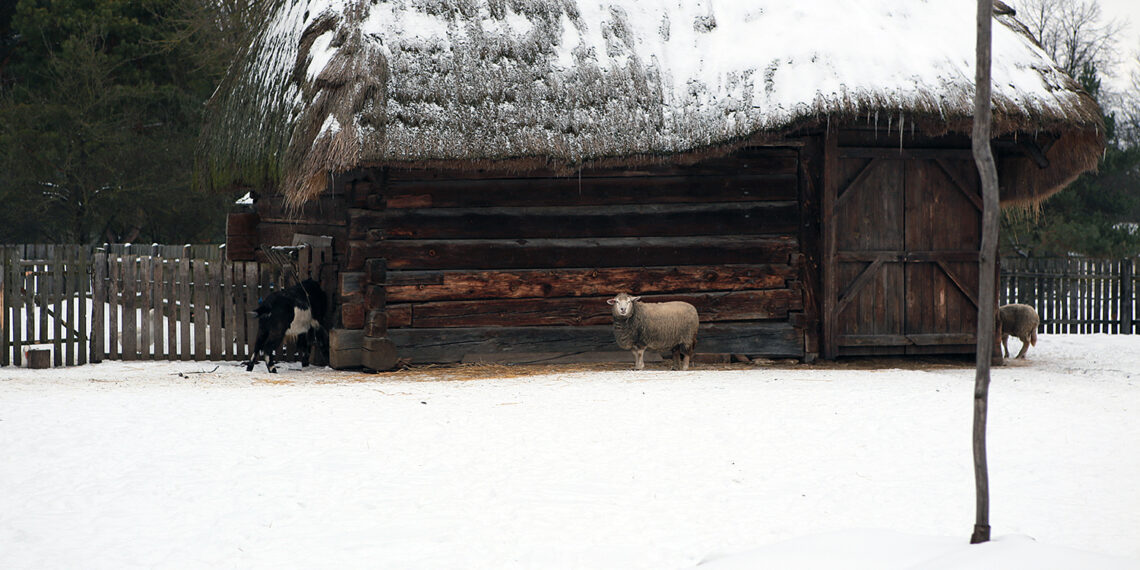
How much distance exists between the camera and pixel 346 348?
10406 millimetres

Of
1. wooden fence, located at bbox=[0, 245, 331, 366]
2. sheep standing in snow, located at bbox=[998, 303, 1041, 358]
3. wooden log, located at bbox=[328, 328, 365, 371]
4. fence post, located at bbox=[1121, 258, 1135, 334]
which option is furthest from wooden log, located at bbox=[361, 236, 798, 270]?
fence post, located at bbox=[1121, 258, 1135, 334]

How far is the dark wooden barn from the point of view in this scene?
10.1 metres

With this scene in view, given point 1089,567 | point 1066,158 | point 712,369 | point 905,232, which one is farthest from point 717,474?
point 1066,158

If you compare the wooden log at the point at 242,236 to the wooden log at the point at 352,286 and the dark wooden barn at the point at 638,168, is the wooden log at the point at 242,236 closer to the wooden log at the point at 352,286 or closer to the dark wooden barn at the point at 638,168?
the dark wooden barn at the point at 638,168

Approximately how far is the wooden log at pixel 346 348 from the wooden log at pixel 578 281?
575 millimetres

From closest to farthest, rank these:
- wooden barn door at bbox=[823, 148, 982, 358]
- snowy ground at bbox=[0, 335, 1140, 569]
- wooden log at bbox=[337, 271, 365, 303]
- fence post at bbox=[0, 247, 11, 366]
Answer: snowy ground at bbox=[0, 335, 1140, 569] < wooden log at bbox=[337, 271, 365, 303] < fence post at bbox=[0, 247, 11, 366] < wooden barn door at bbox=[823, 148, 982, 358]

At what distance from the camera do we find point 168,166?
30016 millimetres

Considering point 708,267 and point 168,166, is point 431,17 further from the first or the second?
point 168,166

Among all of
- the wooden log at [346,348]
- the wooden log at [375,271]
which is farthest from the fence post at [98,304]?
the wooden log at [375,271]

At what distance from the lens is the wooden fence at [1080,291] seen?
17.4 m

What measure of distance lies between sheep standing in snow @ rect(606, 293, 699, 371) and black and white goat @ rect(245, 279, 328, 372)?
3.34m

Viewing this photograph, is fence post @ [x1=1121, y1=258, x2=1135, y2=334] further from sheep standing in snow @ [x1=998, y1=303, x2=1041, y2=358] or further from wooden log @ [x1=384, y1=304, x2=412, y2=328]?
wooden log @ [x1=384, y1=304, x2=412, y2=328]

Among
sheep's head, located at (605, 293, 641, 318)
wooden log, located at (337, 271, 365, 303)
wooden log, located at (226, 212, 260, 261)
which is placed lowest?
sheep's head, located at (605, 293, 641, 318)

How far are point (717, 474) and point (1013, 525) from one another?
1.63 m
